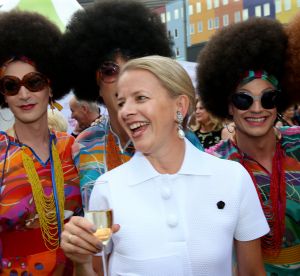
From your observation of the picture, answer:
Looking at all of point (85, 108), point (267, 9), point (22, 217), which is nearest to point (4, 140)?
point (22, 217)

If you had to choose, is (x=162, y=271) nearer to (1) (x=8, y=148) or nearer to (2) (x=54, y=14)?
(1) (x=8, y=148)

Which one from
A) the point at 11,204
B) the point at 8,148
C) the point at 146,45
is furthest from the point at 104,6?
the point at 11,204

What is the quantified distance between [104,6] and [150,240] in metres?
2.18

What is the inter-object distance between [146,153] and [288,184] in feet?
4.05

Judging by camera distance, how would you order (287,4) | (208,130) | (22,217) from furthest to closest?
(287,4) → (208,130) → (22,217)

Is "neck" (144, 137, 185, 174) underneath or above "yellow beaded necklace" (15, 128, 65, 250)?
above

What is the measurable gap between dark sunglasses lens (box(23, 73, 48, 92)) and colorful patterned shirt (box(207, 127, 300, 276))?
1295 millimetres

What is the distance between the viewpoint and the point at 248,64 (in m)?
3.70

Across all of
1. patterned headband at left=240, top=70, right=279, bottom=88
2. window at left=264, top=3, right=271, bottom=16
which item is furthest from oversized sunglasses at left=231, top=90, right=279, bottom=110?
window at left=264, top=3, right=271, bottom=16

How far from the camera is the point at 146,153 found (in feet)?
8.25

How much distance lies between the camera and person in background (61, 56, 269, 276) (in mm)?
2281

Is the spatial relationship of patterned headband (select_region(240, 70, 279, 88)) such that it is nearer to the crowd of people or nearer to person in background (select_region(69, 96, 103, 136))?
the crowd of people

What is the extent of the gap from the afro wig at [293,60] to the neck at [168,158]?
1562 mm

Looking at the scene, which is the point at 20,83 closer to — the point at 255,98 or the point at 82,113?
the point at 255,98
